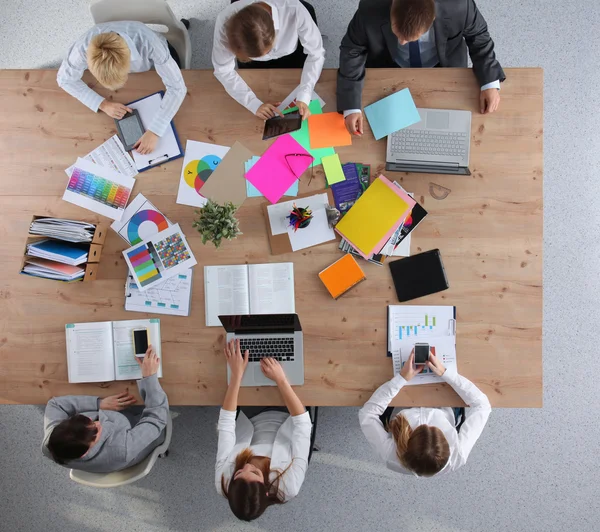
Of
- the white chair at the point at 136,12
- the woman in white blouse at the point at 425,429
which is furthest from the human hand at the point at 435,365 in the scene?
the white chair at the point at 136,12

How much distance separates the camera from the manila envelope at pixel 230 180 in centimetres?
187

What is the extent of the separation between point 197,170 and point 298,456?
4.10 feet

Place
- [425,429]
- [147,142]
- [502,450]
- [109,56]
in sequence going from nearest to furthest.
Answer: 1. [109,56]
2. [425,429]
3. [147,142]
4. [502,450]

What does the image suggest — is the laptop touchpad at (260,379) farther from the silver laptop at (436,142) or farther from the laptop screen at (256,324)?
the silver laptop at (436,142)

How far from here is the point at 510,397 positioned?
5.99 ft

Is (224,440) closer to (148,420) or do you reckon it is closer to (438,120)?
(148,420)

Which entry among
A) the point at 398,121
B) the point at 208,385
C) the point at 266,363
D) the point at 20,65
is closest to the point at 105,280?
the point at 208,385

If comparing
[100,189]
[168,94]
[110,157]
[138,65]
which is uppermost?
[138,65]

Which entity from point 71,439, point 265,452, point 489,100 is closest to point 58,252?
point 71,439

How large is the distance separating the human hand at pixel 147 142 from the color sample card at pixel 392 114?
88 cm

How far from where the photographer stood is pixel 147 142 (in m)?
1.87

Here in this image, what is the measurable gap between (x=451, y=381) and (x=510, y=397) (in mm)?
267

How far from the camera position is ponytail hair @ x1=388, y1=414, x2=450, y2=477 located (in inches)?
67.7

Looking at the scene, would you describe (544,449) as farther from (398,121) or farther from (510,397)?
(398,121)
